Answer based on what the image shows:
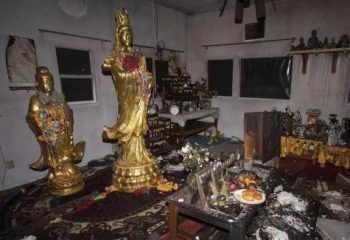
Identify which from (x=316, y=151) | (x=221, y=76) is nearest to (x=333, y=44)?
(x=316, y=151)

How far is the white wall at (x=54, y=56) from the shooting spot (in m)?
3.56

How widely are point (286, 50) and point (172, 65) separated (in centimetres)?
287

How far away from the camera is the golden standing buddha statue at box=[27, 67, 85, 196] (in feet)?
10.4

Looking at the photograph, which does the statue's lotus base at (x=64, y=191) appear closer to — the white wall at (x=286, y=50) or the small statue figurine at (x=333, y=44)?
the white wall at (x=286, y=50)

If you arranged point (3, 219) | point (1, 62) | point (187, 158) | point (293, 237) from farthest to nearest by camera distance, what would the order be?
1. point (1, 62)
2. point (3, 219)
3. point (187, 158)
4. point (293, 237)

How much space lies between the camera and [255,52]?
5.89 metres

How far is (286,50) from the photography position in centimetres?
545

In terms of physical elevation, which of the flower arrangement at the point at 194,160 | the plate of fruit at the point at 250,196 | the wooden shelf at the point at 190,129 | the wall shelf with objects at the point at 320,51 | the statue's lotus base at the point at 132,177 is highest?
the wall shelf with objects at the point at 320,51

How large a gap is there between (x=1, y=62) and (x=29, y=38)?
1.92ft

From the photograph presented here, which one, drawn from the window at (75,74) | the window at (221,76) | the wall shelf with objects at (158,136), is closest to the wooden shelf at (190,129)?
the wall shelf with objects at (158,136)

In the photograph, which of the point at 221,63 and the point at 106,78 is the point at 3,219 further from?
the point at 221,63

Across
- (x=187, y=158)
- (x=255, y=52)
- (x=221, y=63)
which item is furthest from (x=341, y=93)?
(x=187, y=158)

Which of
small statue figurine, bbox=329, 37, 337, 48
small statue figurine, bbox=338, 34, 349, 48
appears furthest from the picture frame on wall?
small statue figurine, bbox=338, 34, 349, 48

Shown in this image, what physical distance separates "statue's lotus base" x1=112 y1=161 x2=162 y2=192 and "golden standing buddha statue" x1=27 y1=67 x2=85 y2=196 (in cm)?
62
